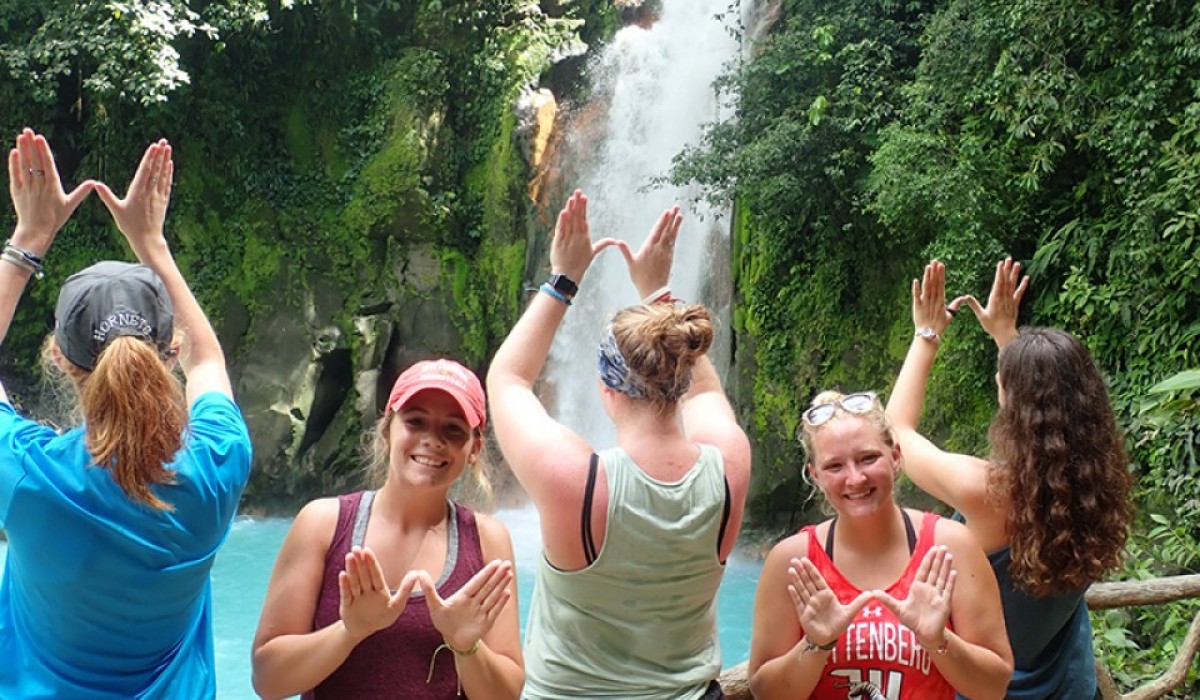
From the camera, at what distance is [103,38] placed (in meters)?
13.8

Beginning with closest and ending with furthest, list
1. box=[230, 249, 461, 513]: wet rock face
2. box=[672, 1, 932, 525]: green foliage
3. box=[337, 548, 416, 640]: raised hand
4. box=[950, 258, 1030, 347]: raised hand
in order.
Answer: box=[337, 548, 416, 640]: raised hand, box=[950, 258, 1030, 347]: raised hand, box=[672, 1, 932, 525]: green foliage, box=[230, 249, 461, 513]: wet rock face

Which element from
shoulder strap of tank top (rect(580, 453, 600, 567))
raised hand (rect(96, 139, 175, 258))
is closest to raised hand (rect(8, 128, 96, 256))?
raised hand (rect(96, 139, 175, 258))

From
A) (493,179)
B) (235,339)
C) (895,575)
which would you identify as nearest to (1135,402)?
(895,575)

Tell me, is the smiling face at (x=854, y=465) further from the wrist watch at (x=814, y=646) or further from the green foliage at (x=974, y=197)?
the green foliage at (x=974, y=197)

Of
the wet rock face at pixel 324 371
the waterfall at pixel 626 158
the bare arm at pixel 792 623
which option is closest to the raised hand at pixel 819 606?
the bare arm at pixel 792 623

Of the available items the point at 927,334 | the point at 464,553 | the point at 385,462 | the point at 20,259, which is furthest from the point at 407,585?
the point at 927,334

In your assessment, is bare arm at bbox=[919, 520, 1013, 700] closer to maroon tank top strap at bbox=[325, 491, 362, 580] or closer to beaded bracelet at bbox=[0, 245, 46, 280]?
maroon tank top strap at bbox=[325, 491, 362, 580]

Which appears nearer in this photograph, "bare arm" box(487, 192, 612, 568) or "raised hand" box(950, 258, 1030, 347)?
"bare arm" box(487, 192, 612, 568)

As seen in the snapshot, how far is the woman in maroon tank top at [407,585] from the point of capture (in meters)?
1.78

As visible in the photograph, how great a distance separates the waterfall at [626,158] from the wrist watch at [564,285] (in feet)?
39.5

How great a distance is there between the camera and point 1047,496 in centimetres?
246

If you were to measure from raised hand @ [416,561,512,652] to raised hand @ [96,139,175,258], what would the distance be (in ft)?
3.32

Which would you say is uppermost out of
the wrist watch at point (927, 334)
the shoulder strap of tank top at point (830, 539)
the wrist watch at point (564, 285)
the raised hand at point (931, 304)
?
the raised hand at point (931, 304)

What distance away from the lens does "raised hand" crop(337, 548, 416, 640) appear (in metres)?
1.70
